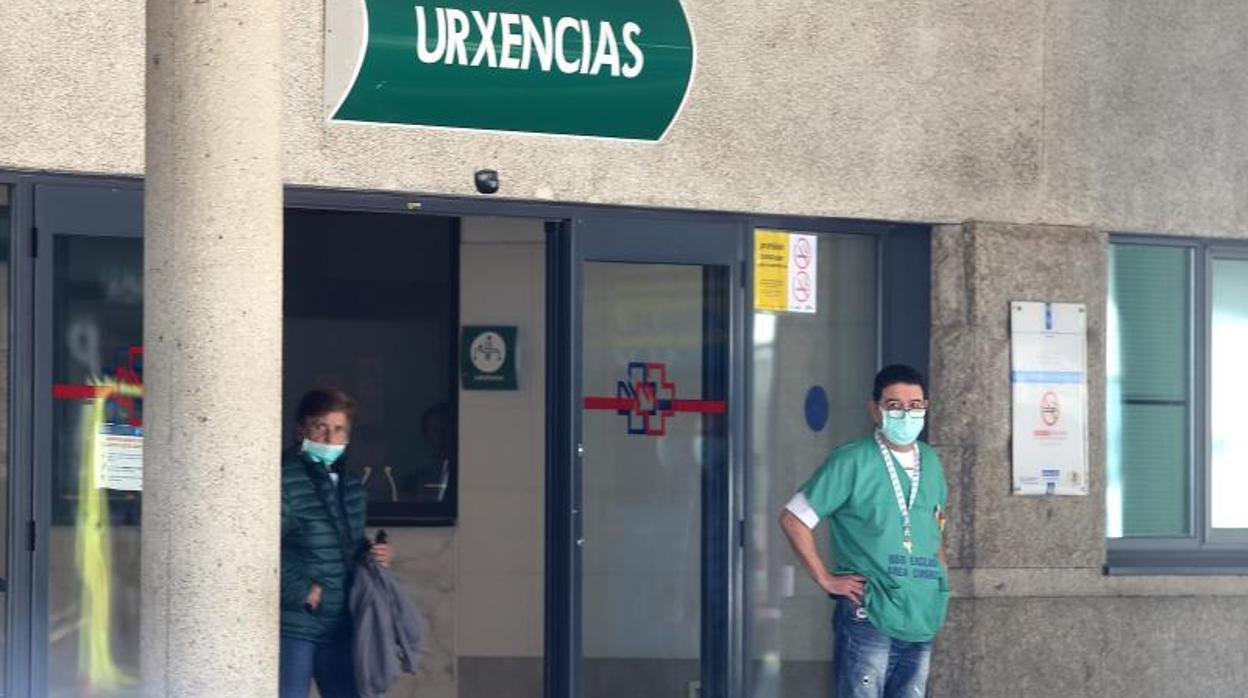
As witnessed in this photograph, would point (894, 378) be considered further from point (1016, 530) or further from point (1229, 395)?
point (1229, 395)

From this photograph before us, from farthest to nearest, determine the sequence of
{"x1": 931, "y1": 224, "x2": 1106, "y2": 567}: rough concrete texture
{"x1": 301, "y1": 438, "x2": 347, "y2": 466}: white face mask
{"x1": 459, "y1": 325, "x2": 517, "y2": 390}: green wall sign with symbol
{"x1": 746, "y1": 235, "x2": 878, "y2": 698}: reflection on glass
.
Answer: {"x1": 459, "y1": 325, "x2": 517, "y2": 390}: green wall sign with symbol → {"x1": 931, "y1": 224, "x2": 1106, "y2": 567}: rough concrete texture → {"x1": 746, "y1": 235, "x2": 878, "y2": 698}: reflection on glass → {"x1": 301, "y1": 438, "x2": 347, "y2": 466}: white face mask

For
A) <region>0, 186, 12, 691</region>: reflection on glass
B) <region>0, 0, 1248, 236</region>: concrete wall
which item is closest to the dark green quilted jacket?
<region>0, 186, 12, 691</region>: reflection on glass

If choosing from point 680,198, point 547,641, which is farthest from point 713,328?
point 547,641

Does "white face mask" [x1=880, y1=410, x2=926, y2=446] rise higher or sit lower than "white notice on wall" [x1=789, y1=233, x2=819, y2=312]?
lower

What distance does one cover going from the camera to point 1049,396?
10.4m

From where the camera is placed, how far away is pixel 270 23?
609 cm

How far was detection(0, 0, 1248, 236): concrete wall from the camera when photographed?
8391mm

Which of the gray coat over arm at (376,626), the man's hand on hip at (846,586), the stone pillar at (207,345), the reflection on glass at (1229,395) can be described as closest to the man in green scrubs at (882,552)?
the man's hand on hip at (846,586)

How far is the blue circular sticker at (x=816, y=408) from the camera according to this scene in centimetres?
1027

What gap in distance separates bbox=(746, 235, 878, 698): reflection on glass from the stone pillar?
4.22 m

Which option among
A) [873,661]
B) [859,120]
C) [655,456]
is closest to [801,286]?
[859,120]

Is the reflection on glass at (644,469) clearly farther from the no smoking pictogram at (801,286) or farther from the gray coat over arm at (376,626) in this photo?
the gray coat over arm at (376,626)

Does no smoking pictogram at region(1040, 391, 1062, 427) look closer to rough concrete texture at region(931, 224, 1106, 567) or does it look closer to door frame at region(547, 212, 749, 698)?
rough concrete texture at region(931, 224, 1106, 567)

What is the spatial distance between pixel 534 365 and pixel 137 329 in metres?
3.56
